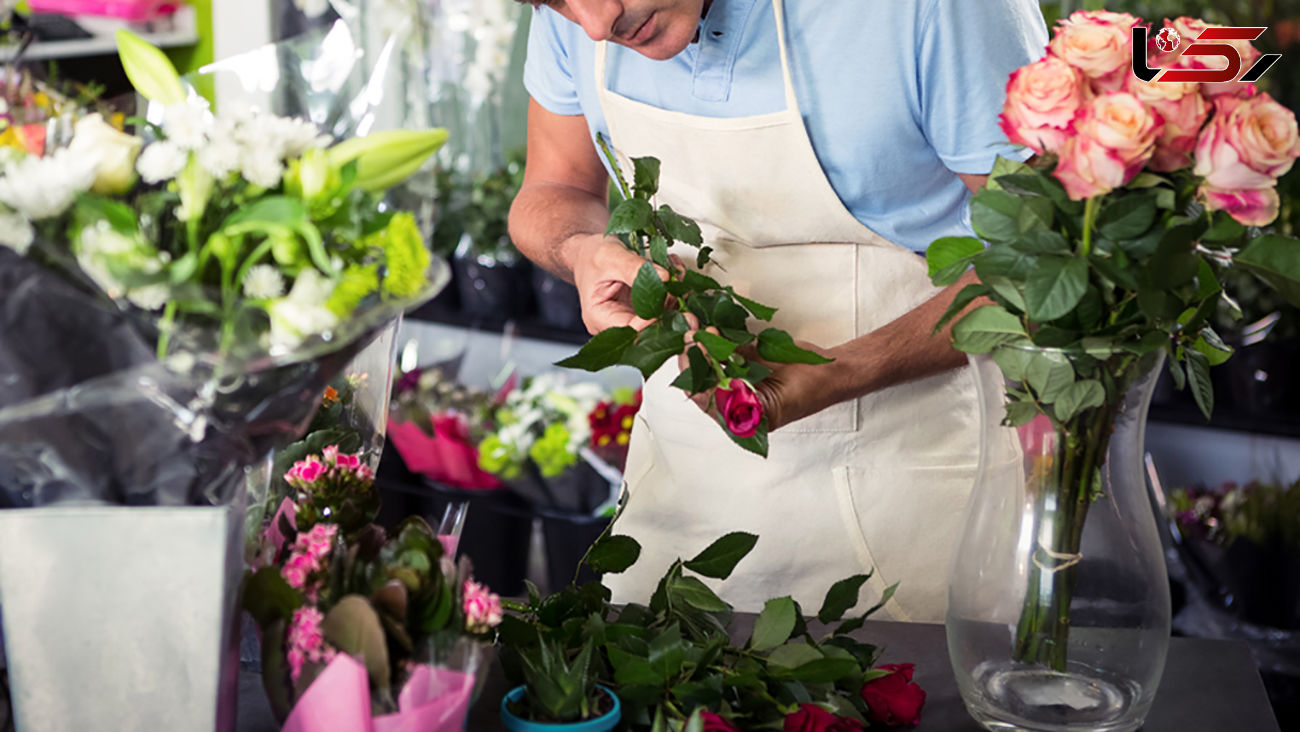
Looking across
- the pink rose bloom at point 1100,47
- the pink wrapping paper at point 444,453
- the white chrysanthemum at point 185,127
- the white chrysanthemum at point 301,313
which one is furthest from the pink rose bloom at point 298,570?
the pink wrapping paper at point 444,453

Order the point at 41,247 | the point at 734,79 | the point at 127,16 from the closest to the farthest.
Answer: the point at 41,247 < the point at 734,79 < the point at 127,16

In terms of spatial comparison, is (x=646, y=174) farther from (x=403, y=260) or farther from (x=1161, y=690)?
(x=1161, y=690)

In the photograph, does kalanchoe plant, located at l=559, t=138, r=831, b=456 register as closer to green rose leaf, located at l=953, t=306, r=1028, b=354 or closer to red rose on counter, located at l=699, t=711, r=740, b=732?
green rose leaf, located at l=953, t=306, r=1028, b=354

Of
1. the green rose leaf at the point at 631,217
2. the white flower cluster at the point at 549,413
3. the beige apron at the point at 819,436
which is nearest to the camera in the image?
the green rose leaf at the point at 631,217

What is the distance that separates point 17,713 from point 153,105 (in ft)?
1.37

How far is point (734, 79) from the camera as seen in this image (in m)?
1.47

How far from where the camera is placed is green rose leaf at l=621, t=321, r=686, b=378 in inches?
44.7

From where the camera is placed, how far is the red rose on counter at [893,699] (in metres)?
0.97

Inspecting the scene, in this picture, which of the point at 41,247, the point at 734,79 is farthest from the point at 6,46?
the point at 734,79

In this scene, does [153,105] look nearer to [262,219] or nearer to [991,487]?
[262,219]

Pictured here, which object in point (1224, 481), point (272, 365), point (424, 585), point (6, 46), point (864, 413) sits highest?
point (6, 46)

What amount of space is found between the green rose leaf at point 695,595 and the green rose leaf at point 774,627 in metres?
0.04

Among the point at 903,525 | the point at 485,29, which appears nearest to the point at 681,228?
the point at 903,525

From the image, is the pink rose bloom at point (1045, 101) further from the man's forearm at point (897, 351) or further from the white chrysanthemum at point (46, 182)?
the white chrysanthemum at point (46, 182)
